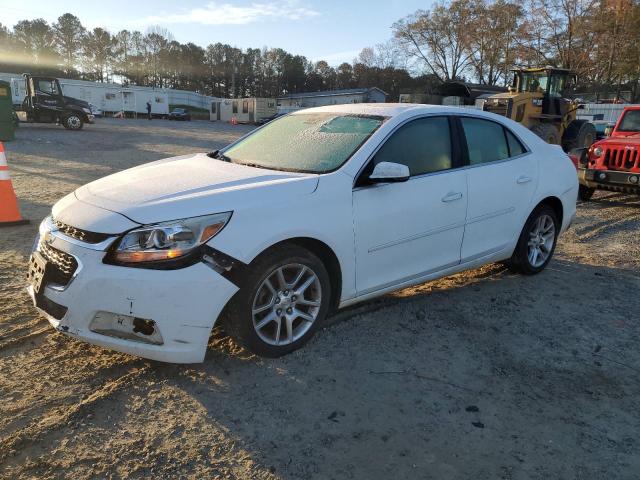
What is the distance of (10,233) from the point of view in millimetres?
5906

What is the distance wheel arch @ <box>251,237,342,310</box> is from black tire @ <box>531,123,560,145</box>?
540 inches

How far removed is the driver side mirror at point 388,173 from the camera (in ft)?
11.2

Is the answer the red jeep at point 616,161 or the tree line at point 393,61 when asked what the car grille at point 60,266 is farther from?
the tree line at point 393,61

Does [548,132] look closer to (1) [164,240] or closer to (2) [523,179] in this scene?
(2) [523,179]

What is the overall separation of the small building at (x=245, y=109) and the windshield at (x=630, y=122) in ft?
129

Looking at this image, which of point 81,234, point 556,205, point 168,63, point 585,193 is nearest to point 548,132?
point 585,193

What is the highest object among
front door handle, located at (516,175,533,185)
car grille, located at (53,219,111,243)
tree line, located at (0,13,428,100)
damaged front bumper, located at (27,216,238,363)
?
tree line, located at (0,13,428,100)

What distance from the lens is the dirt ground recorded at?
7.82 ft

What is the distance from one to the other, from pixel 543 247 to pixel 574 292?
0.60m

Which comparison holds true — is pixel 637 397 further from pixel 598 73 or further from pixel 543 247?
pixel 598 73

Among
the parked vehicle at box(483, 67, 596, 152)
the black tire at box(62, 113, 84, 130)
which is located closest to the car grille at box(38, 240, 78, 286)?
the parked vehicle at box(483, 67, 596, 152)

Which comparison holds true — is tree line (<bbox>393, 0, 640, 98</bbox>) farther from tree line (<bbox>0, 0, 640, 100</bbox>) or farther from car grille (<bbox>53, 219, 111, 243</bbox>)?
car grille (<bbox>53, 219, 111, 243</bbox>)

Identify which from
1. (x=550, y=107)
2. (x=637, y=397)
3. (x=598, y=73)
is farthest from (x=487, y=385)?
(x=598, y=73)

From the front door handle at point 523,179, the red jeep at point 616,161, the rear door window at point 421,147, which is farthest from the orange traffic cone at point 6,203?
the red jeep at point 616,161
